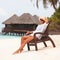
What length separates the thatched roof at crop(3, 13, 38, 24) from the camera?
3095 cm

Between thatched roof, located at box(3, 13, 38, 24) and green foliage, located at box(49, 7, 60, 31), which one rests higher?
green foliage, located at box(49, 7, 60, 31)

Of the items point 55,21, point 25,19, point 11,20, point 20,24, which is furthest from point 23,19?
point 55,21

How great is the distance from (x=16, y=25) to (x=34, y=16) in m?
2.31

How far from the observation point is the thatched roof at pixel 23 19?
30953 mm

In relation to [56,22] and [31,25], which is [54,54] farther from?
[31,25]

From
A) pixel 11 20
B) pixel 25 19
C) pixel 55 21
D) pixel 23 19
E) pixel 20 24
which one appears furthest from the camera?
pixel 11 20

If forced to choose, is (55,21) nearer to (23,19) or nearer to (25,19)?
(25,19)

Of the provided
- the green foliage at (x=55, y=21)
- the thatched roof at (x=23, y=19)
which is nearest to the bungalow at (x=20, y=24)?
the thatched roof at (x=23, y=19)

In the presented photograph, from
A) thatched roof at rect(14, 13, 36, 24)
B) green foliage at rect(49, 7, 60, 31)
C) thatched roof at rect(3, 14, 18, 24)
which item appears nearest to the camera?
green foliage at rect(49, 7, 60, 31)

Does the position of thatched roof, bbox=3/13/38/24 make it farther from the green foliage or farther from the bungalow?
the green foliage

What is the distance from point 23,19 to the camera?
1241 inches

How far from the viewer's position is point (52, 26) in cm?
2514

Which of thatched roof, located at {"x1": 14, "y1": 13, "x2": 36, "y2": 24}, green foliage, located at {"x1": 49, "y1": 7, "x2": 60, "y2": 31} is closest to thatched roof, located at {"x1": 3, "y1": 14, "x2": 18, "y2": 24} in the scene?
thatched roof, located at {"x1": 14, "y1": 13, "x2": 36, "y2": 24}

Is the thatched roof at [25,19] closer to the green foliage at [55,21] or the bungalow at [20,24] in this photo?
the bungalow at [20,24]
